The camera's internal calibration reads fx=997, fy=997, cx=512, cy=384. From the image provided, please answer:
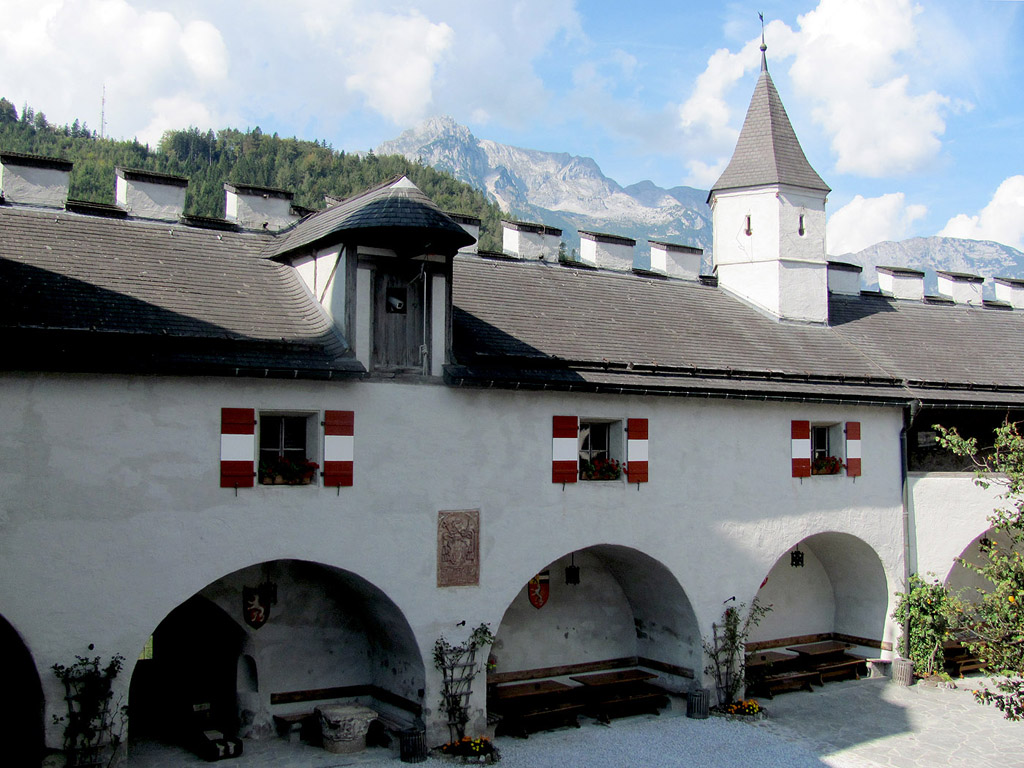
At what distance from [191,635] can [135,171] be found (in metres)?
7.07

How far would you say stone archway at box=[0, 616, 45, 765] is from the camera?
36.0 feet

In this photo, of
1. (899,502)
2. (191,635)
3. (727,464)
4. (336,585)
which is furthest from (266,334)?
(899,502)

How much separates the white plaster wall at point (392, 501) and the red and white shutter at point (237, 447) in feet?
0.35

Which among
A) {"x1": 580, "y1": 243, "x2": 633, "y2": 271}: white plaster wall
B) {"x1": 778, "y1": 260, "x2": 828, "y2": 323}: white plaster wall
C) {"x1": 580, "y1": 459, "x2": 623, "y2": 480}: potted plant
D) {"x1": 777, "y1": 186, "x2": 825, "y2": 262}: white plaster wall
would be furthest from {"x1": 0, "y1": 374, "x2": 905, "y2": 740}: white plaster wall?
{"x1": 580, "y1": 243, "x2": 633, "y2": 271}: white plaster wall

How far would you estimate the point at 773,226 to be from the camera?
2044 centimetres

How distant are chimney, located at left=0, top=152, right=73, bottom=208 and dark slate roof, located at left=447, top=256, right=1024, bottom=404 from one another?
6.12 metres

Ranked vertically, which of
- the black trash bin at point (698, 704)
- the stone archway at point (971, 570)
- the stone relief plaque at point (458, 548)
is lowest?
the black trash bin at point (698, 704)

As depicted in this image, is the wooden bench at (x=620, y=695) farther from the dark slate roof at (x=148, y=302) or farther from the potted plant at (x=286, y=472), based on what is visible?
the dark slate roof at (x=148, y=302)

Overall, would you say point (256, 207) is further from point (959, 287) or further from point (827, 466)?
point (959, 287)

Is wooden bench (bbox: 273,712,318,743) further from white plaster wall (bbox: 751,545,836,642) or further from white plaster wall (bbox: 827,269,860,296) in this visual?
white plaster wall (bbox: 827,269,860,296)

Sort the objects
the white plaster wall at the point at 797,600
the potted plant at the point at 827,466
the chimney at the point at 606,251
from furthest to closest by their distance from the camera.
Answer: the chimney at the point at 606,251, the white plaster wall at the point at 797,600, the potted plant at the point at 827,466

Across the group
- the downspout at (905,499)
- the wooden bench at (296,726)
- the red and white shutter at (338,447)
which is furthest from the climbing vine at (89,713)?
the downspout at (905,499)

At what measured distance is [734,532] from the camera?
16234 mm

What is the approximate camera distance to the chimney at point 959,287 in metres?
24.2
